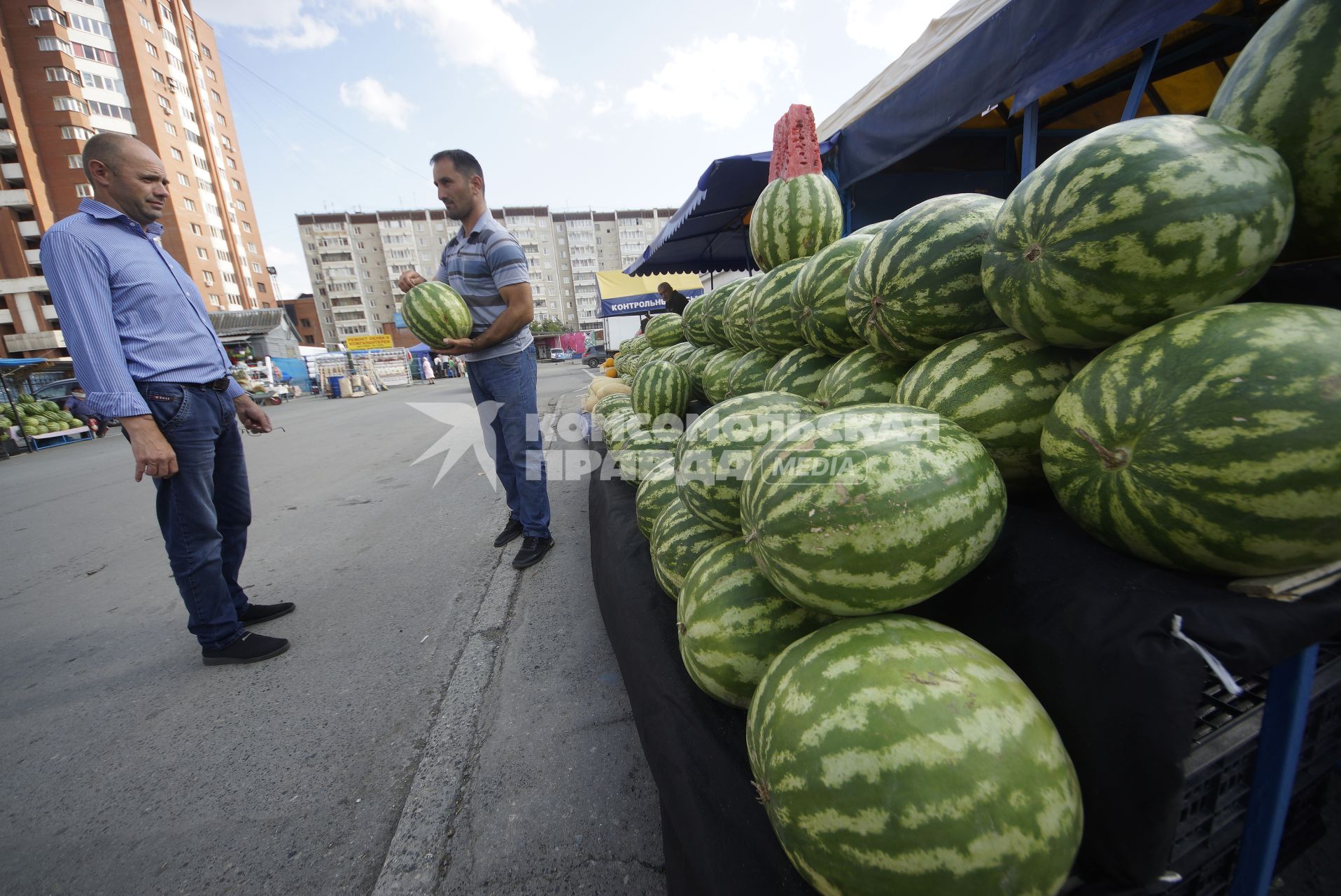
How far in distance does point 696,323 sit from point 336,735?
2.87m

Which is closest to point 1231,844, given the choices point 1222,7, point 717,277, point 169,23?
point 1222,7

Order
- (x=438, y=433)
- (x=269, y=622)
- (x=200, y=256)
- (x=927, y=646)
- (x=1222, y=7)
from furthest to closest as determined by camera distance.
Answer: (x=200, y=256) → (x=438, y=433) → (x=1222, y=7) → (x=269, y=622) → (x=927, y=646)

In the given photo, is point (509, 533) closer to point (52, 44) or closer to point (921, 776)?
point (921, 776)

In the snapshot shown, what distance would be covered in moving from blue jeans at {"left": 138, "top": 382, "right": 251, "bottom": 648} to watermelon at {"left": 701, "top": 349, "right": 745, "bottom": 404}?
2439 millimetres

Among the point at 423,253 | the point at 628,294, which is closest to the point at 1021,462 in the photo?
the point at 628,294

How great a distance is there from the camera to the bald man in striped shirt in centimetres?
213

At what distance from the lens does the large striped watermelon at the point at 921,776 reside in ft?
2.37

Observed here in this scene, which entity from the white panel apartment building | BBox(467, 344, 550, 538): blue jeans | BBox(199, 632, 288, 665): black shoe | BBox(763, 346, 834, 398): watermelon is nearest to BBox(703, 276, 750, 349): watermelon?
BBox(763, 346, 834, 398): watermelon

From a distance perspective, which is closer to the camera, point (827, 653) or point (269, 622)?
point (827, 653)

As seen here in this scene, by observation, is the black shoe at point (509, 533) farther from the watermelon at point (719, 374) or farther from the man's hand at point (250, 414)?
the watermelon at point (719, 374)

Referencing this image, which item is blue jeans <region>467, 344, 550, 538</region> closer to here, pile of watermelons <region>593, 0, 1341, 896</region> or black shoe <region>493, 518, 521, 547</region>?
black shoe <region>493, 518, 521, 547</region>

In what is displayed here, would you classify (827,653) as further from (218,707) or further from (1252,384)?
(218,707)

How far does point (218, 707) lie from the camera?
224 centimetres

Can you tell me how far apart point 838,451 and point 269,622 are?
3.42m
